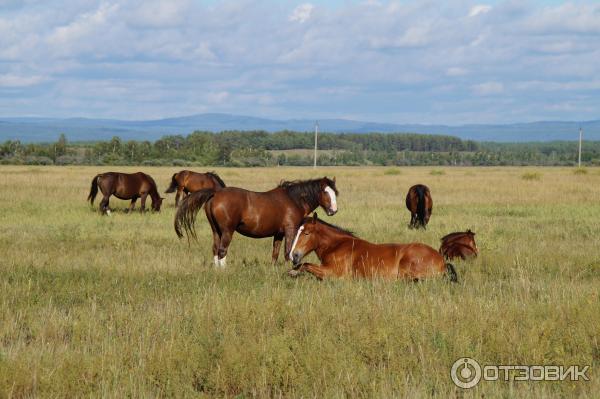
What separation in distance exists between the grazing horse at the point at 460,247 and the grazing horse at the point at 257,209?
1.92 metres

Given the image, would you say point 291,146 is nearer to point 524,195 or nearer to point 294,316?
point 524,195

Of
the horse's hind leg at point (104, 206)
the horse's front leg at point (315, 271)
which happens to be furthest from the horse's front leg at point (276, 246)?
the horse's hind leg at point (104, 206)

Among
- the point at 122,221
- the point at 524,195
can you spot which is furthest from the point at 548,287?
the point at 524,195

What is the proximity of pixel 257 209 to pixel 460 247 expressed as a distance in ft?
10.8

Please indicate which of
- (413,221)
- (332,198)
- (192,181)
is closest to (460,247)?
(332,198)

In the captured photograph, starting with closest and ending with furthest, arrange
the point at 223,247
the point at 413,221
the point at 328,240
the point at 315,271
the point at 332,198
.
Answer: the point at 315,271 → the point at 328,240 → the point at 223,247 → the point at 332,198 → the point at 413,221

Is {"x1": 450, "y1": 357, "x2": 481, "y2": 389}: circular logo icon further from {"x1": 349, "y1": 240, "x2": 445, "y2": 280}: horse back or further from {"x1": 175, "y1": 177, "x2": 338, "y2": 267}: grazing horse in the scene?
{"x1": 175, "y1": 177, "x2": 338, "y2": 267}: grazing horse

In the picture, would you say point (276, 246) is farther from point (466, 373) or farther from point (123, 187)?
→ point (123, 187)

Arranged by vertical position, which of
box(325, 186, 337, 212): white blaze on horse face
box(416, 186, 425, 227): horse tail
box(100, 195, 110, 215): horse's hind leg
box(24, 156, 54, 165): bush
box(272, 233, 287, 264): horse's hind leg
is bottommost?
box(24, 156, 54, 165): bush

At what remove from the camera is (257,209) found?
11656mm

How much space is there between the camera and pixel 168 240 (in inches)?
591

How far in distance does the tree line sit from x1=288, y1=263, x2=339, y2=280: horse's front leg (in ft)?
228

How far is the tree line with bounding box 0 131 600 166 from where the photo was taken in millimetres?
83562

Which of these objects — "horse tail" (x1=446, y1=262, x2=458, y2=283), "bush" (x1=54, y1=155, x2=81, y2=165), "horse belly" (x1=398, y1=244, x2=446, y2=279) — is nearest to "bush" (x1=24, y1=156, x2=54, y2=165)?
"bush" (x1=54, y1=155, x2=81, y2=165)
